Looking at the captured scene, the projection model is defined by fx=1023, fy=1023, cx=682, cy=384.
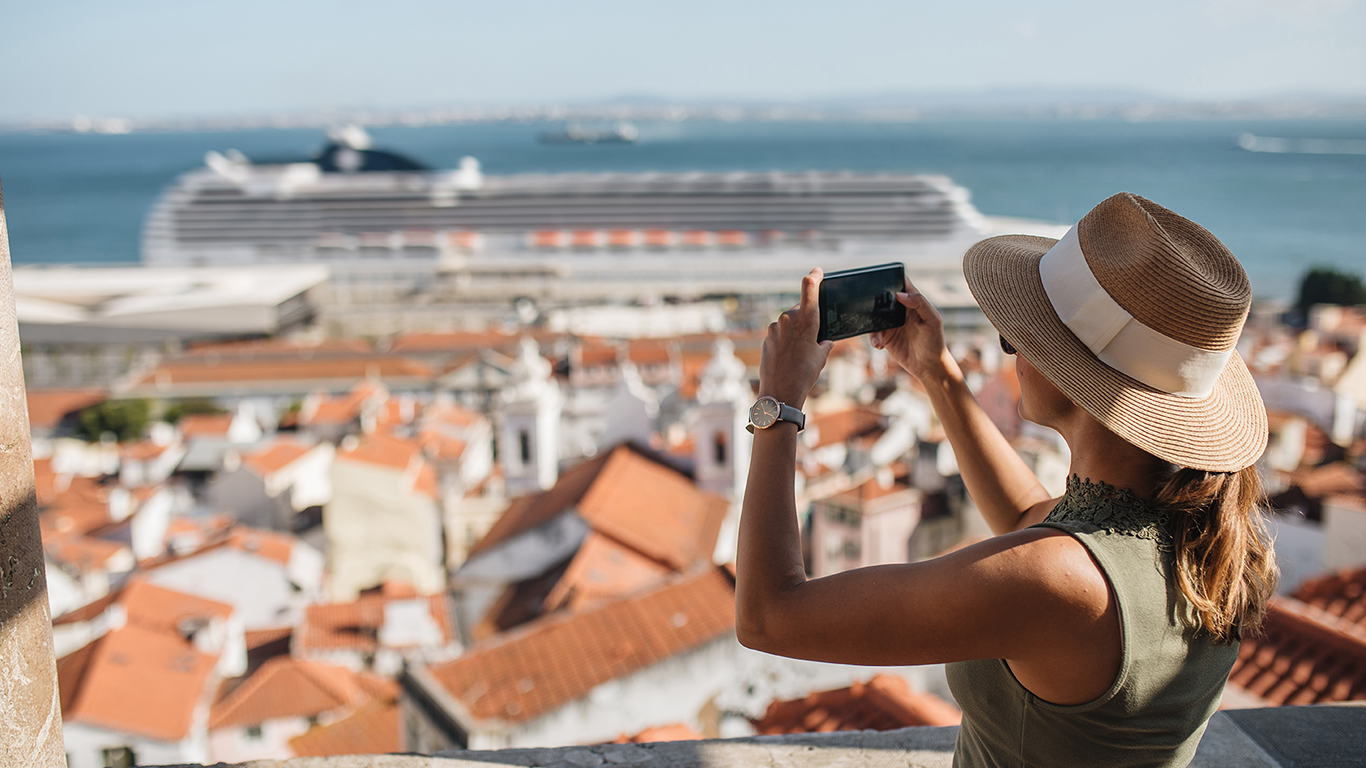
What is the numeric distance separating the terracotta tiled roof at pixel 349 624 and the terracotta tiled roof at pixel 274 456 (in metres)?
6.45

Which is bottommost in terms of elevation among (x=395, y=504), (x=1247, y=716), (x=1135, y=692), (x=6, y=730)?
(x=395, y=504)

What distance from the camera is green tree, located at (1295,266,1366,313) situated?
35.8m

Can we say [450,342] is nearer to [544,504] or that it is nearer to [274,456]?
[274,456]

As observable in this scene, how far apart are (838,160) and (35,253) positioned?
86465 mm

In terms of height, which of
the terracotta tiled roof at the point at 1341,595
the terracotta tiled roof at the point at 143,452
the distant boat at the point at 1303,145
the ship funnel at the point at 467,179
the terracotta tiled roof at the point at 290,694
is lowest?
the terracotta tiled roof at the point at 143,452

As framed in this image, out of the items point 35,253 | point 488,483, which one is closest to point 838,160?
point 35,253

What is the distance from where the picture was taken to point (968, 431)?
1.66 meters

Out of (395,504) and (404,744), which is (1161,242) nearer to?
(404,744)

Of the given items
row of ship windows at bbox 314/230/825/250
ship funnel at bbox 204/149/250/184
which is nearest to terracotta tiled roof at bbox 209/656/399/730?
row of ship windows at bbox 314/230/825/250

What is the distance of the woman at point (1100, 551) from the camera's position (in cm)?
106

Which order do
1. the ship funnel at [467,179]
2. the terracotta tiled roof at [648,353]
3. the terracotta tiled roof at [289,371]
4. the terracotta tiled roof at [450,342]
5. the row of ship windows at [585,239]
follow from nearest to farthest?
the terracotta tiled roof at [648,353] < the terracotta tiled roof at [289,371] < the terracotta tiled roof at [450,342] < the row of ship windows at [585,239] < the ship funnel at [467,179]

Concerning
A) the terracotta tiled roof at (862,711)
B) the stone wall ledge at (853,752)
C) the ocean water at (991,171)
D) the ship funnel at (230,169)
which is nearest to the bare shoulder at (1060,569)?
the stone wall ledge at (853,752)

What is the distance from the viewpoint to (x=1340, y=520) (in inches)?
344

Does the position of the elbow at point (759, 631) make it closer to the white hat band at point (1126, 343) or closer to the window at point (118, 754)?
the white hat band at point (1126, 343)
